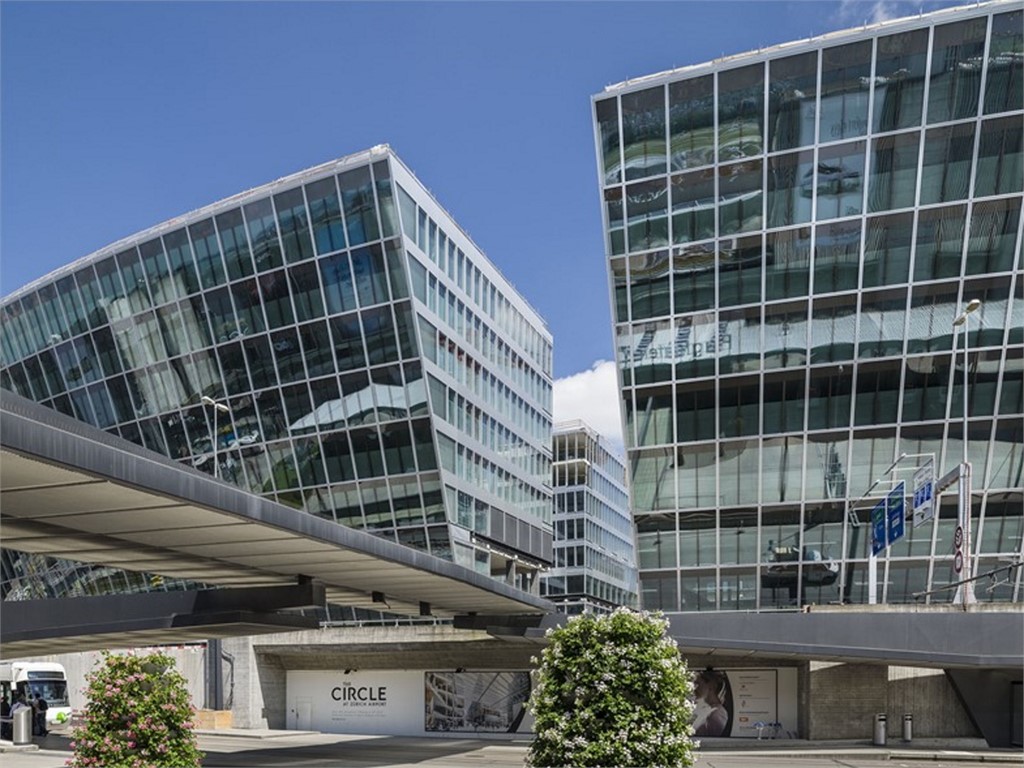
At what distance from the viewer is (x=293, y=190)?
2034 inches

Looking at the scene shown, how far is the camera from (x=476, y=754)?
35.4 metres

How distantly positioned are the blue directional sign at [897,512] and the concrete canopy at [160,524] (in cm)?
1560

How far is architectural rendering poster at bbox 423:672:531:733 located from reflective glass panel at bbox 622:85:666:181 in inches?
944

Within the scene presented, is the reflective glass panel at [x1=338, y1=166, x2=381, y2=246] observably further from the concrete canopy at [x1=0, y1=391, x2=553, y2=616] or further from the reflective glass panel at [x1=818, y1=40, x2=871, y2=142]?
the concrete canopy at [x1=0, y1=391, x2=553, y2=616]

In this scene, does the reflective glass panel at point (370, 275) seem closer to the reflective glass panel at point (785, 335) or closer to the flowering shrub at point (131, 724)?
the reflective glass panel at point (785, 335)

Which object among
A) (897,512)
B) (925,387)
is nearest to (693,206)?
(925,387)

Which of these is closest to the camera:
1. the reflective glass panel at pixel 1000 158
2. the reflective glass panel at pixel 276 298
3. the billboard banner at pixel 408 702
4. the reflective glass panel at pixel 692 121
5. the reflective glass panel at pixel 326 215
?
the reflective glass panel at pixel 1000 158

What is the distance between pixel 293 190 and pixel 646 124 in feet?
64.8

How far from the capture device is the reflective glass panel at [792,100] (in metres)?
39.4

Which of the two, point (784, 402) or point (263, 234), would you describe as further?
point (263, 234)

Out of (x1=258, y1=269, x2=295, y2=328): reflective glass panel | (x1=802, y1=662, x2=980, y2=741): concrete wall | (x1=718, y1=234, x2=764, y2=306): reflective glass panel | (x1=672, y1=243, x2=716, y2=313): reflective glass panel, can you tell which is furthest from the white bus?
(x1=718, y1=234, x2=764, y2=306): reflective glass panel

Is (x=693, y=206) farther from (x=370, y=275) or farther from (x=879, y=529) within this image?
(x=370, y=275)

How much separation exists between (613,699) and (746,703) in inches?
1195

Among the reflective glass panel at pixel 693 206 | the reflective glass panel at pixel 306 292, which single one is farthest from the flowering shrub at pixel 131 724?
the reflective glass panel at pixel 306 292
